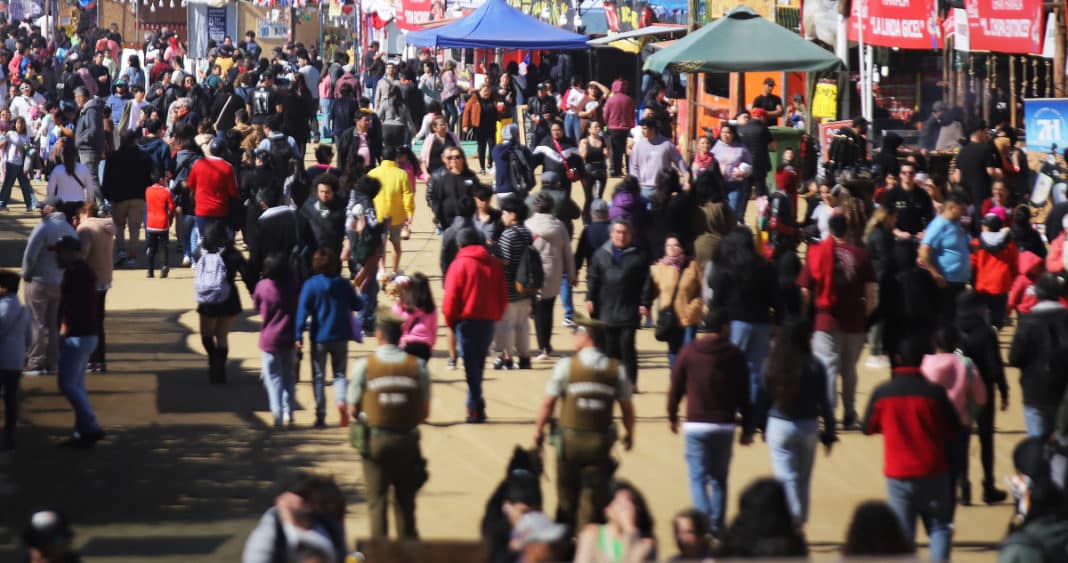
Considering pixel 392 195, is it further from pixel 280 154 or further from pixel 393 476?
pixel 393 476

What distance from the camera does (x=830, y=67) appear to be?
65.1ft

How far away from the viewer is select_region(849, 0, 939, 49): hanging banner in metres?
22.8

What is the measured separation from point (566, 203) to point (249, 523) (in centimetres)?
570

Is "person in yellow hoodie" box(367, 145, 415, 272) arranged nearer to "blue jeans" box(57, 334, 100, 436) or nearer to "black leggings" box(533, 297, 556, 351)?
"black leggings" box(533, 297, 556, 351)

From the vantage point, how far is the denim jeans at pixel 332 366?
1171 centimetres

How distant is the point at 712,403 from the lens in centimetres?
910

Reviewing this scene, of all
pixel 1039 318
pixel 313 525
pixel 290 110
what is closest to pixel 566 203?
pixel 1039 318

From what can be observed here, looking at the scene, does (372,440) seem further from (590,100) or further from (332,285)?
(590,100)

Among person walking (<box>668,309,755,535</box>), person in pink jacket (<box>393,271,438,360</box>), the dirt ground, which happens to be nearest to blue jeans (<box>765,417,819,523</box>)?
person walking (<box>668,309,755,535</box>)

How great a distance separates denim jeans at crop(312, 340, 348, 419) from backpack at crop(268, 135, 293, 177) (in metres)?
6.54

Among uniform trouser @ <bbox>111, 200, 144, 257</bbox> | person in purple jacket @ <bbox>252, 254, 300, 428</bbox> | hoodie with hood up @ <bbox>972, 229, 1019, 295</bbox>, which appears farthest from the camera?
uniform trouser @ <bbox>111, 200, 144, 257</bbox>

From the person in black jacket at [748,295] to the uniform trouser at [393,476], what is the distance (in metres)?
3.30

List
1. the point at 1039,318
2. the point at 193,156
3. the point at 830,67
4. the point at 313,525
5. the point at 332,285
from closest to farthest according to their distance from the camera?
the point at 313,525
the point at 1039,318
the point at 332,285
the point at 193,156
the point at 830,67

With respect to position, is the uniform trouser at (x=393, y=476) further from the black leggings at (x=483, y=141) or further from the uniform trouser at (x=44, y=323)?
the black leggings at (x=483, y=141)
